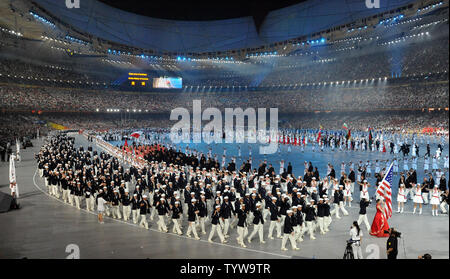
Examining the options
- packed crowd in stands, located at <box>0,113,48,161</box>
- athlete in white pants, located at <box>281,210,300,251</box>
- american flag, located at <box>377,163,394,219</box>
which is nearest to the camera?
athlete in white pants, located at <box>281,210,300,251</box>

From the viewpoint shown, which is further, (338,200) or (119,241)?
(338,200)

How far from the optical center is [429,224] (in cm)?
1158

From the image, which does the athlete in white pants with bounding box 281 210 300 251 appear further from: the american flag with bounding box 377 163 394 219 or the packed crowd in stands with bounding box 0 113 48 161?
the packed crowd in stands with bounding box 0 113 48 161

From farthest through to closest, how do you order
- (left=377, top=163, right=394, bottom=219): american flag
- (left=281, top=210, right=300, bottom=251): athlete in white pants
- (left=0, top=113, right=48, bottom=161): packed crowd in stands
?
(left=0, top=113, right=48, bottom=161): packed crowd in stands, (left=377, top=163, right=394, bottom=219): american flag, (left=281, top=210, right=300, bottom=251): athlete in white pants

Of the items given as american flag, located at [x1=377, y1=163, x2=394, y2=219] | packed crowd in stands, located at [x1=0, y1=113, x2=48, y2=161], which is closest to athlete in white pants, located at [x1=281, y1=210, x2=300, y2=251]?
american flag, located at [x1=377, y1=163, x2=394, y2=219]

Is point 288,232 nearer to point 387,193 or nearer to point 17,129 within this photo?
point 387,193

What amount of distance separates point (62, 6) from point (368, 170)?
39441 millimetres

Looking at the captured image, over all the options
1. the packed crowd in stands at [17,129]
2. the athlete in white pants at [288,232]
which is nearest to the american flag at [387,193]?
the athlete in white pants at [288,232]

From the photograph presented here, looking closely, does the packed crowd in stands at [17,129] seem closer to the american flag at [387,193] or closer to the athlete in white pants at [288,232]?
the athlete in white pants at [288,232]

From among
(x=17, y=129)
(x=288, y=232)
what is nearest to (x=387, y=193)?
(x=288, y=232)
